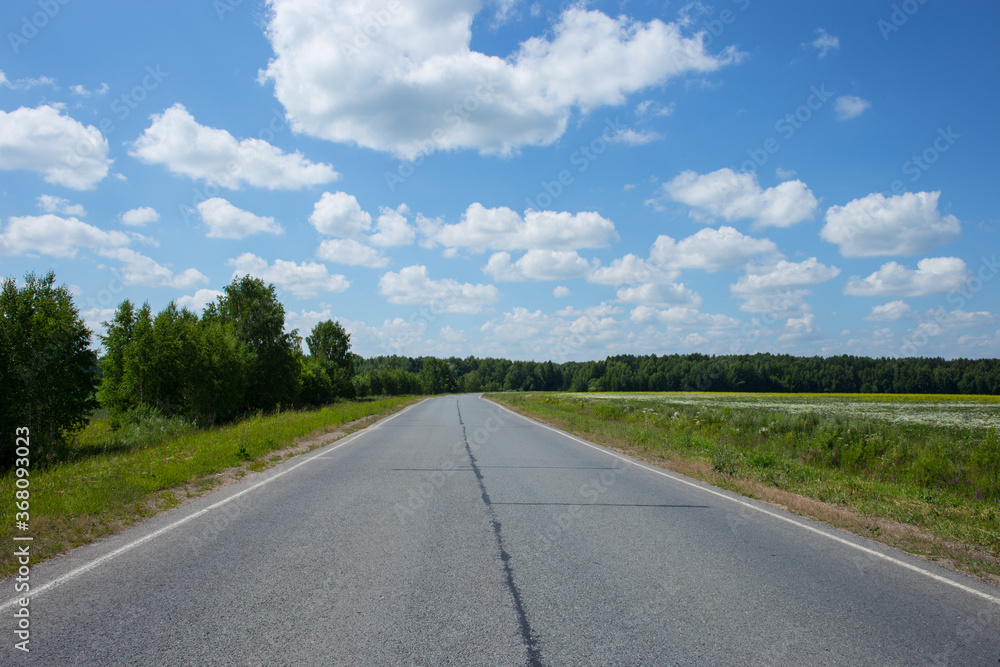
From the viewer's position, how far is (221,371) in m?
30.8

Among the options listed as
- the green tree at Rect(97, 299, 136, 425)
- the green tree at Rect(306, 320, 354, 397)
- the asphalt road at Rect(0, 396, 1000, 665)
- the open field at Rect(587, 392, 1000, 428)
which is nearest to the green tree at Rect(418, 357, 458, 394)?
the green tree at Rect(306, 320, 354, 397)

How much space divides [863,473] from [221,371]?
100 feet

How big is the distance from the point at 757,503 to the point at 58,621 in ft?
28.8

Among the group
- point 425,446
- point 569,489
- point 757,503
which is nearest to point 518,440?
point 425,446

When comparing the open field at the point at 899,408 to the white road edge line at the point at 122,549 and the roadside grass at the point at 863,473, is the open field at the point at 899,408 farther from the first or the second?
the white road edge line at the point at 122,549

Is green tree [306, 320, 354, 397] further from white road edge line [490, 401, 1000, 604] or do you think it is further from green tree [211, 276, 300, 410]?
white road edge line [490, 401, 1000, 604]

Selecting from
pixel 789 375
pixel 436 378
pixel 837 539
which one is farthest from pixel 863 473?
pixel 436 378

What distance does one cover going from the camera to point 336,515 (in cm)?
711

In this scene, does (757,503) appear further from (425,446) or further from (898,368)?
(898,368)

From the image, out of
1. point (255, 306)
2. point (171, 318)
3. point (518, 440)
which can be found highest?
point (255, 306)

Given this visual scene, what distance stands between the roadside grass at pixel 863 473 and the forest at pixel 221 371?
16.1 m

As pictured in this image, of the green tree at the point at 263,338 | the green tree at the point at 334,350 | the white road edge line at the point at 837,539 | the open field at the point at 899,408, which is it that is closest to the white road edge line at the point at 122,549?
the white road edge line at the point at 837,539

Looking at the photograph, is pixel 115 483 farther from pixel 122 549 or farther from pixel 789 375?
pixel 789 375

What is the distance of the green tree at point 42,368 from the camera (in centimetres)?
1362
